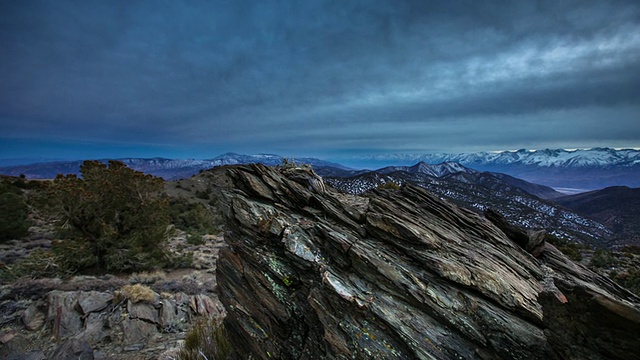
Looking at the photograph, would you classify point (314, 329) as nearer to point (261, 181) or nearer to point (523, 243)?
point (261, 181)

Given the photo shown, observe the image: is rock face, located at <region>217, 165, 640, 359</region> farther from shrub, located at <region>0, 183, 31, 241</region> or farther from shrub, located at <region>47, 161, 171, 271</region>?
shrub, located at <region>0, 183, 31, 241</region>

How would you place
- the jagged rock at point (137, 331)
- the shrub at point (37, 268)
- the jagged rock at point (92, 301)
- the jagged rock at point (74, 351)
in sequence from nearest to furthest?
1. the jagged rock at point (74, 351)
2. the jagged rock at point (137, 331)
3. the jagged rock at point (92, 301)
4. the shrub at point (37, 268)

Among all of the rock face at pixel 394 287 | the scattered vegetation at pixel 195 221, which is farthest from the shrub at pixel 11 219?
the rock face at pixel 394 287

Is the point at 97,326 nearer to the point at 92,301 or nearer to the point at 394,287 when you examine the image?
the point at 92,301

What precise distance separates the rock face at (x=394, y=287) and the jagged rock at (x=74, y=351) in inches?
197

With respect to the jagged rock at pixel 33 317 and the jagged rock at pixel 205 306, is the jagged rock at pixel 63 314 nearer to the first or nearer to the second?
the jagged rock at pixel 33 317

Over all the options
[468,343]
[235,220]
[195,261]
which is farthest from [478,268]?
[195,261]

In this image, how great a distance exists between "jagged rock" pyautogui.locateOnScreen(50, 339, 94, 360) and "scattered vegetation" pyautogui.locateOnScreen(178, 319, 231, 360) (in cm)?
321

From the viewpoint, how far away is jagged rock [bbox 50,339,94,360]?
325 inches

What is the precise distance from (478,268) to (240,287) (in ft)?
23.2

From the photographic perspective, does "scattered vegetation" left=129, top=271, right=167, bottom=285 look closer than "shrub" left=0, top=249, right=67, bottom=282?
No

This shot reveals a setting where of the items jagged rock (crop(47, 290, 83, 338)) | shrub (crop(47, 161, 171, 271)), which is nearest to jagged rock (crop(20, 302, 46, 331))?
jagged rock (crop(47, 290, 83, 338))

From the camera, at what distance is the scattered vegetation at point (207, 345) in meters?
7.89

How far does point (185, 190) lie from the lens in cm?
6925
